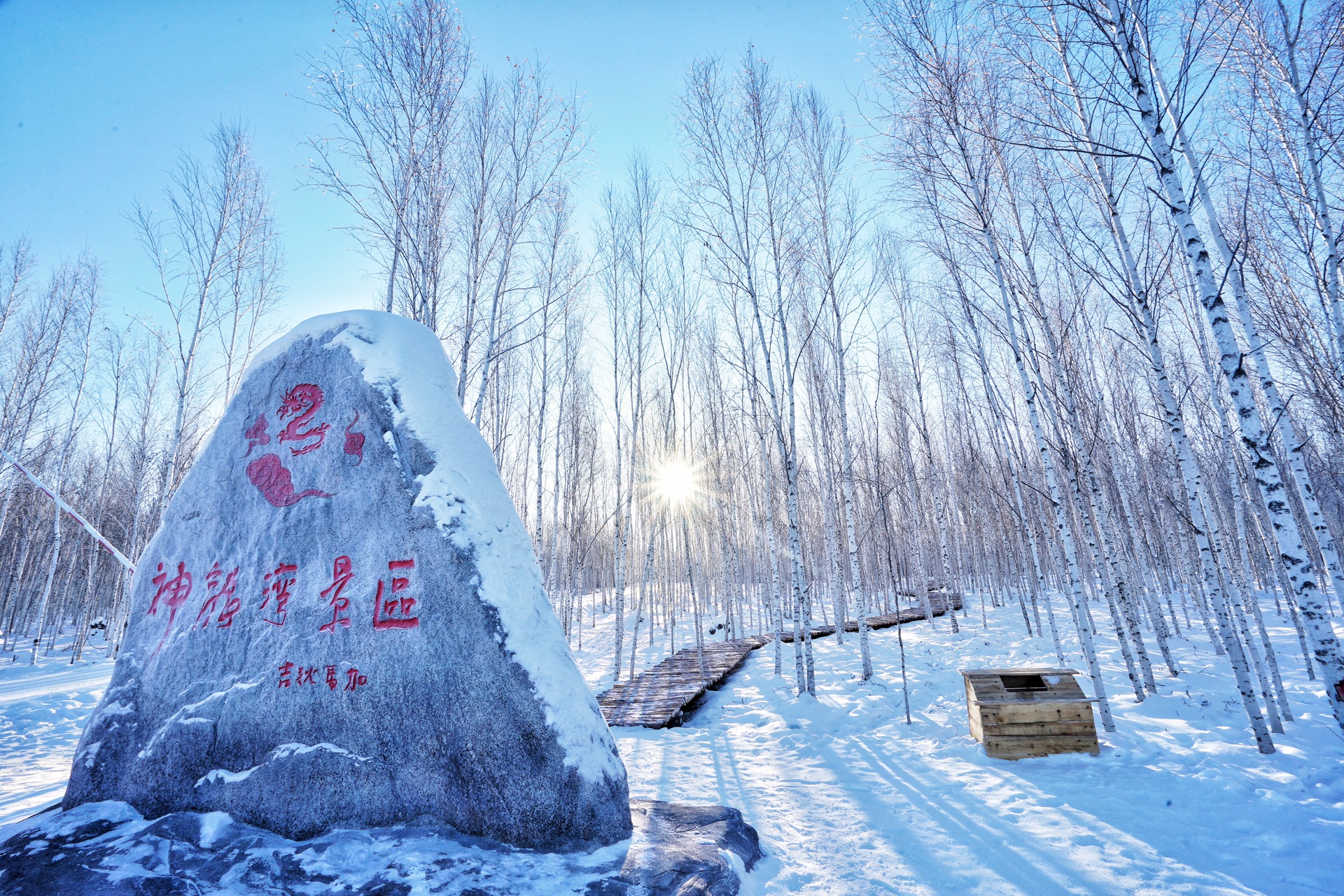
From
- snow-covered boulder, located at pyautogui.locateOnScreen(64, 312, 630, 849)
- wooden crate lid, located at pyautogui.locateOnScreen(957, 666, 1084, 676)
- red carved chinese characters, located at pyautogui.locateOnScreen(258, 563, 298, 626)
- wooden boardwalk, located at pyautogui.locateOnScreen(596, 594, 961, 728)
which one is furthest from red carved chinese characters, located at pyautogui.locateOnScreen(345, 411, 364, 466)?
wooden crate lid, located at pyautogui.locateOnScreen(957, 666, 1084, 676)

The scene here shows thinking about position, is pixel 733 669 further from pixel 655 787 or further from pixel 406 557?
pixel 406 557

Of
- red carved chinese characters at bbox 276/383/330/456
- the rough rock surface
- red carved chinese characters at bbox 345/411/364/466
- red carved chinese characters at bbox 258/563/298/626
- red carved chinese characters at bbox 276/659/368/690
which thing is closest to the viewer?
the rough rock surface

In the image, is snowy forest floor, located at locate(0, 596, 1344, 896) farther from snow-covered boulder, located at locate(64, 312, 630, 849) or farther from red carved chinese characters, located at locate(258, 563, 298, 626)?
red carved chinese characters, located at locate(258, 563, 298, 626)

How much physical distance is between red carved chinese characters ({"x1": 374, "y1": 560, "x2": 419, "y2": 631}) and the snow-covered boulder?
0.01m

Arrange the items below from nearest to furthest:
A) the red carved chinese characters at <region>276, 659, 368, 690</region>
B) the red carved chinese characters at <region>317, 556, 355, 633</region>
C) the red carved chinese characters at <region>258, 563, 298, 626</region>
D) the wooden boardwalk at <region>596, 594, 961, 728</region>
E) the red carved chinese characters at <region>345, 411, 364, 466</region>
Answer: the red carved chinese characters at <region>276, 659, 368, 690</region> → the red carved chinese characters at <region>317, 556, 355, 633</region> → the red carved chinese characters at <region>258, 563, 298, 626</region> → the red carved chinese characters at <region>345, 411, 364, 466</region> → the wooden boardwalk at <region>596, 594, 961, 728</region>

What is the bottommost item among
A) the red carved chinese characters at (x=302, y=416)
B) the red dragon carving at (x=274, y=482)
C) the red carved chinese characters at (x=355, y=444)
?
the red dragon carving at (x=274, y=482)

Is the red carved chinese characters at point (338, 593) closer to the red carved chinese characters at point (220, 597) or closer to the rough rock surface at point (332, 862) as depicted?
the red carved chinese characters at point (220, 597)

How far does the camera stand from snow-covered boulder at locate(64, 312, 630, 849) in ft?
9.25

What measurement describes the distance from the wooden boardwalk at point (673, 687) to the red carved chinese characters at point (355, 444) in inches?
156

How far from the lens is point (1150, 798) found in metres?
3.76

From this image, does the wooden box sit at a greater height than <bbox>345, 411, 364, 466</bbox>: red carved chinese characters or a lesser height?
lesser

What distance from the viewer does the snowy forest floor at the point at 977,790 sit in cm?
290

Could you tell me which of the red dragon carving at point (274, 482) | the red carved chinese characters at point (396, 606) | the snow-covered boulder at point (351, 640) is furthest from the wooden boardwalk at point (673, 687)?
the red dragon carving at point (274, 482)

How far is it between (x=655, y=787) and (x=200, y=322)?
13054mm
